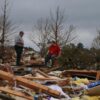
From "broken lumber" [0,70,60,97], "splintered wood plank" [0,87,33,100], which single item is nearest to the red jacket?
"broken lumber" [0,70,60,97]

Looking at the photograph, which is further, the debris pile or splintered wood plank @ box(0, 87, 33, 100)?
the debris pile

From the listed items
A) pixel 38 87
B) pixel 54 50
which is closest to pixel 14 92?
pixel 38 87

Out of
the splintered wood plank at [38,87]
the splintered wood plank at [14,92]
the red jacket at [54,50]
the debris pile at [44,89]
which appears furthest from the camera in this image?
the red jacket at [54,50]

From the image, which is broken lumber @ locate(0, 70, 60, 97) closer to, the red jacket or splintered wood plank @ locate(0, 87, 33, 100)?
splintered wood plank @ locate(0, 87, 33, 100)

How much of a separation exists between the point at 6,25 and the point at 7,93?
33.0 metres

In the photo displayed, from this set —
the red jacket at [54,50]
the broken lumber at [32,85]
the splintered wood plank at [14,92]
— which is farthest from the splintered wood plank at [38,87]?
the red jacket at [54,50]

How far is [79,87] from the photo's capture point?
16.4m

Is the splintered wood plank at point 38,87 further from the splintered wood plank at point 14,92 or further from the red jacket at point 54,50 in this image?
the red jacket at point 54,50

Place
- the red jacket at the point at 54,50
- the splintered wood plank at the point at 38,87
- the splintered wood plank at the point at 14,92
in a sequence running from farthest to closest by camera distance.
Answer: the red jacket at the point at 54,50 < the splintered wood plank at the point at 38,87 < the splintered wood plank at the point at 14,92

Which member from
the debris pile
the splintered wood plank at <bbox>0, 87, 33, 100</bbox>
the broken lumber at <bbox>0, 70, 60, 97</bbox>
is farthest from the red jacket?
the splintered wood plank at <bbox>0, 87, 33, 100</bbox>

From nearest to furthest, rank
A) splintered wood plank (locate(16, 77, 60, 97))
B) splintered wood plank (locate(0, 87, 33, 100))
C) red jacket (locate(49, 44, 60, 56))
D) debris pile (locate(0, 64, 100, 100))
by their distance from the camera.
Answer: splintered wood plank (locate(0, 87, 33, 100)), debris pile (locate(0, 64, 100, 100)), splintered wood plank (locate(16, 77, 60, 97)), red jacket (locate(49, 44, 60, 56))

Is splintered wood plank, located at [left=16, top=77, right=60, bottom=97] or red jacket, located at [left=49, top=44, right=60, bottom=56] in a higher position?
red jacket, located at [left=49, top=44, right=60, bottom=56]

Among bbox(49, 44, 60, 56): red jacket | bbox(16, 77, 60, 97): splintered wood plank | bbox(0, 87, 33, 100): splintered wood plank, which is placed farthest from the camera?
bbox(49, 44, 60, 56): red jacket

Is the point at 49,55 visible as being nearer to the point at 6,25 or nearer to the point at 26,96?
the point at 26,96
